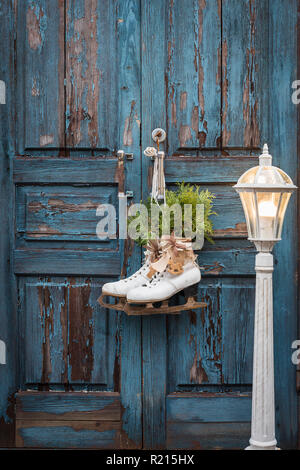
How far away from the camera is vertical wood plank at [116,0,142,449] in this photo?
2572 mm

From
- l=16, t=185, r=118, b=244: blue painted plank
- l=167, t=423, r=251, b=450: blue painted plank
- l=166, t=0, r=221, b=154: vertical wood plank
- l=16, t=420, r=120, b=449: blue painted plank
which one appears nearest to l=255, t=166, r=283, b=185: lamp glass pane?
l=166, t=0, r=221, b=154: vertical wood plank

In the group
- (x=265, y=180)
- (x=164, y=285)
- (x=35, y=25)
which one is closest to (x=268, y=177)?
(x=265, y=180)

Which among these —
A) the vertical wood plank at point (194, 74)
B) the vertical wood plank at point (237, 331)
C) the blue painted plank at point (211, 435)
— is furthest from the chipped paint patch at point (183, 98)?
the blue painted plank at point (211, 435)

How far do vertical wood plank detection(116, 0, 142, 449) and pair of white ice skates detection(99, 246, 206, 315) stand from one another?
0.61 ft

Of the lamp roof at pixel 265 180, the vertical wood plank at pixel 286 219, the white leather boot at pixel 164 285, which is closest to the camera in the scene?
the lamp roof at pixel 265 180

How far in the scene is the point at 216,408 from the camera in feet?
8.40

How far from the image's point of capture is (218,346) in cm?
257

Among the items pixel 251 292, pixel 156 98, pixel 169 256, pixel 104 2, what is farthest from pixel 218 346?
pixel 104 2

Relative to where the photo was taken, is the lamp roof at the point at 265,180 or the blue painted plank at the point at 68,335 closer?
the lamp roof at the point at 265,180

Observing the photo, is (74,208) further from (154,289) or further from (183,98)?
(183,98)

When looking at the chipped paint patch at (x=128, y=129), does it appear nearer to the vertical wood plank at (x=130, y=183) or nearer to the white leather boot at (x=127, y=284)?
the vertical wood plank at (x=130, y=183)

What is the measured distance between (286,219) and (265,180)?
0.52 m

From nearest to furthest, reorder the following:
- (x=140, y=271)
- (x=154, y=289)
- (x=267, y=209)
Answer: (x=267, y=209)
(x=154, y=289)
(x=140, y=271)

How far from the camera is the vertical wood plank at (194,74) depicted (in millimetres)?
2564
